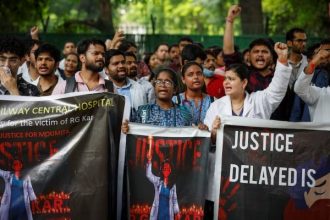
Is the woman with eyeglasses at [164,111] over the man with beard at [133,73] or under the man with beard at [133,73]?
under

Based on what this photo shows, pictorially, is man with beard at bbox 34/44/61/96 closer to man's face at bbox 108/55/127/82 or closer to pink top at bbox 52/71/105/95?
pink top at bbox 52/71/105/95

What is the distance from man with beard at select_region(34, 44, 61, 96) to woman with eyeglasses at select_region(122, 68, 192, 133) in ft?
3.87

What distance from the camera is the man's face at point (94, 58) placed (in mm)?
6793

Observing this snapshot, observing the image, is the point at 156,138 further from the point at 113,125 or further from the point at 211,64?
the point at 211,64

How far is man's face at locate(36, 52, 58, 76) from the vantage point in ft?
22.4

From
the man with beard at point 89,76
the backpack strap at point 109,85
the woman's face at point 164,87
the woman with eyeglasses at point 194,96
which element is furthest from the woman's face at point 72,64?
the woman's face at point 164,87

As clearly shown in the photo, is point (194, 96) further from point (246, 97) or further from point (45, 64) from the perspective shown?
point (45, 64)

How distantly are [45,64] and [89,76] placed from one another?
56cm

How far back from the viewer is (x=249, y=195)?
573 cm

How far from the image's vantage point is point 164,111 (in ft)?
20.2

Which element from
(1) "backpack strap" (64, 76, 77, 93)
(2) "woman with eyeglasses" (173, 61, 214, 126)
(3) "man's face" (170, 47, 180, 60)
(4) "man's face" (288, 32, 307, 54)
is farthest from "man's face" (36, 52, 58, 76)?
(3) "man's face" (170, 47, 180, 60)

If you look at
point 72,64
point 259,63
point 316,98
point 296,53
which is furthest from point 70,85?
point 296,53

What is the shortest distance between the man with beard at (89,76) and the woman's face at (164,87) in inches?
22.0

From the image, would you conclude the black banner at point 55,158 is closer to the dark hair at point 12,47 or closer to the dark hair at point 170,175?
the dark hair at point 170,175
